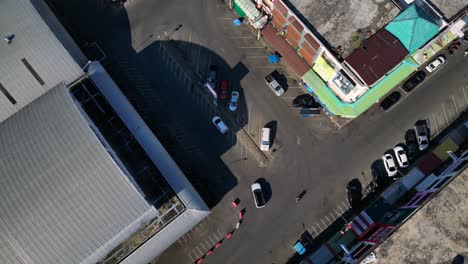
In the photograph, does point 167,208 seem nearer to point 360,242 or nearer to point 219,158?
point 219,158

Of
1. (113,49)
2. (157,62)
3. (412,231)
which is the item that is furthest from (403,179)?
(113,49)

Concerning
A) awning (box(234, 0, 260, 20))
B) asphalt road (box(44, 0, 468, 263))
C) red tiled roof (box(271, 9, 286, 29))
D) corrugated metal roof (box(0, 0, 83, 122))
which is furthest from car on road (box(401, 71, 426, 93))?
corrugated metal roof (box(0, 0, 83, 122))

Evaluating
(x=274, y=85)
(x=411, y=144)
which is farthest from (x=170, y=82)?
(x=411, y=144)

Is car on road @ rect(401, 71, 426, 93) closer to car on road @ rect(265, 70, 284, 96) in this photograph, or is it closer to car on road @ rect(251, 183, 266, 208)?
car on road @ rect(265, 70, 284, 96)

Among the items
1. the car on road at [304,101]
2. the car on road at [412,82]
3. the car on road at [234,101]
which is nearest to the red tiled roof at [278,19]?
the car on road at [304,101]

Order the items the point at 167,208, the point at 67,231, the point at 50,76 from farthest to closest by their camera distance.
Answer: the point at 50,76 → the point at 167,208 → the point at 67,231

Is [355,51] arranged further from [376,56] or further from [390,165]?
[390,165]
